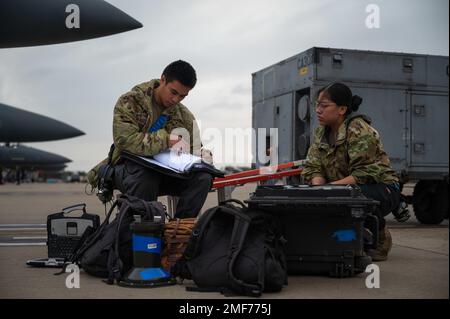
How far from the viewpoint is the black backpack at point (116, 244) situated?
3.20 meters

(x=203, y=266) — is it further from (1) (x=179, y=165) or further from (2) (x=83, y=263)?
(1) (x=179, y=165)

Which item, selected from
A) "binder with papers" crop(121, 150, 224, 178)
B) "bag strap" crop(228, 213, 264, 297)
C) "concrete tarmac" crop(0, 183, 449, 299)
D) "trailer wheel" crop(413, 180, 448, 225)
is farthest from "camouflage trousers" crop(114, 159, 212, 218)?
"trailer wheel" crop(413, 180, 448, 225)

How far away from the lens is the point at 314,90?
24.1 ft

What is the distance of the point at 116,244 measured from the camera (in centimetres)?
321

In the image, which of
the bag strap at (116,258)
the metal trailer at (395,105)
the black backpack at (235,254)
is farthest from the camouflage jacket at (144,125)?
the metal trailer at (395,105)

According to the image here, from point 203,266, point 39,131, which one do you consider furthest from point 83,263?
point 39,131

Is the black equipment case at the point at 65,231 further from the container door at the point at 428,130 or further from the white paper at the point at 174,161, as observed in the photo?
the container door at the point at 428,130

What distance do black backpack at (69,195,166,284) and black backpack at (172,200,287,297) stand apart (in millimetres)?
295

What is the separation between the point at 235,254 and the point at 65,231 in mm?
1520

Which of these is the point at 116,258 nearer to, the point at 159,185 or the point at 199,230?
the point at 199,230
